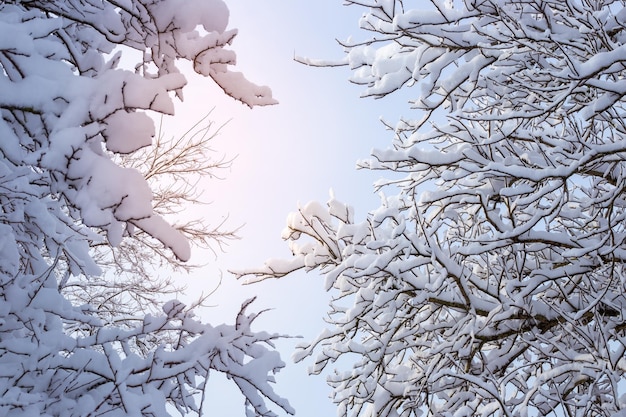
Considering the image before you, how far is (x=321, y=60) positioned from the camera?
175 inches

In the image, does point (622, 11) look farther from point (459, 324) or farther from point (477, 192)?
point (459, 324)

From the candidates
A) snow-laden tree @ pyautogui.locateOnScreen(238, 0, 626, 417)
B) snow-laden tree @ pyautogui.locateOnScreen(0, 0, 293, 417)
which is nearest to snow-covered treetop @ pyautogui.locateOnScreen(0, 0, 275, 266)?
snow-laden tree @ pyautogui.locateOnScreen(0, 0, 293, 417)

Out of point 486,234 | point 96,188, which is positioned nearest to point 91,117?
point 96,188

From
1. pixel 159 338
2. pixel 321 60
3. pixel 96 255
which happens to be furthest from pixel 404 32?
pixel 96 255

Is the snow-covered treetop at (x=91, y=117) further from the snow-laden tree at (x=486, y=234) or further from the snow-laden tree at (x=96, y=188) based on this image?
the snow-laden tree at (x=486, y=234)

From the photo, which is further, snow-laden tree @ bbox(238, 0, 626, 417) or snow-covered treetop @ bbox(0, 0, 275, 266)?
snow-laden tree @ bbox(238, 0, 626, 417)

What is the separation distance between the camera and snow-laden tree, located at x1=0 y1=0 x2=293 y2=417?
1.94 metres

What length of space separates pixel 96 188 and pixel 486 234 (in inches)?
128

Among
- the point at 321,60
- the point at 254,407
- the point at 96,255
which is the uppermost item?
the point at 96,255

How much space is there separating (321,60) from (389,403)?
2.88m

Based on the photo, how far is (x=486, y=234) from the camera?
4449 mm

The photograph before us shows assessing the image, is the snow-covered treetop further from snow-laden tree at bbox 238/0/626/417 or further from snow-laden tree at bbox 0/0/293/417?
snow-laden tree at bbox 238/0/626/417

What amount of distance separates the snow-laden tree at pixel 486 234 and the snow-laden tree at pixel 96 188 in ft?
4.83

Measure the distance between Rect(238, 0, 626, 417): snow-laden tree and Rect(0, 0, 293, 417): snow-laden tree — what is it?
57.9 inches
